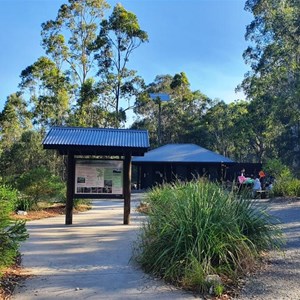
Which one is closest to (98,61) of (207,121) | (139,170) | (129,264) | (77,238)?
(139,170)

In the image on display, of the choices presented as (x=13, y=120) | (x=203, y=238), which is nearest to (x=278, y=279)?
(x=203, y=238)

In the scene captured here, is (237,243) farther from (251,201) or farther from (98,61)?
(98,61)

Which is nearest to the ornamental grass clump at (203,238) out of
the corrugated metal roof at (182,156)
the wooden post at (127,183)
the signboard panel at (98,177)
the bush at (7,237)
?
the bush at (7,237)

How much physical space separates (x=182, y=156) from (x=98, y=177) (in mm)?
22081

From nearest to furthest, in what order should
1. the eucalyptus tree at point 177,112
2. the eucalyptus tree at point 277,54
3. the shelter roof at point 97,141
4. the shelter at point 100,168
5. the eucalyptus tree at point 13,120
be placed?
→ the shelter roof at point 97,141 → the shelter at point 100,168 → the eucalyptus tree at point 277,54 → the eucalyptus tree at point 13,120 → the eucalyptus tree at point 177,112

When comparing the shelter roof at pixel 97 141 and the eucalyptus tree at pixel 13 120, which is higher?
the eucalyptus tree at pixel 13 120

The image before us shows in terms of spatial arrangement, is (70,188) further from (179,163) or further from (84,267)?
(179,163)

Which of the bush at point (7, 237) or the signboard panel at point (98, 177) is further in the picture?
the signboard panel at point (98, 177)

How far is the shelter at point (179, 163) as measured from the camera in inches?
1235

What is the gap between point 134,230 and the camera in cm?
965

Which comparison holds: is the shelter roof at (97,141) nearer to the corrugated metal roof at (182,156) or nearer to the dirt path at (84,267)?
the dirt path at (84,267)

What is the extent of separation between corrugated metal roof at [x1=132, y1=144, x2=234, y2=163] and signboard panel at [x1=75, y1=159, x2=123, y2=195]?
2076cm

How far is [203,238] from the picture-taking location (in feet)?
17.5

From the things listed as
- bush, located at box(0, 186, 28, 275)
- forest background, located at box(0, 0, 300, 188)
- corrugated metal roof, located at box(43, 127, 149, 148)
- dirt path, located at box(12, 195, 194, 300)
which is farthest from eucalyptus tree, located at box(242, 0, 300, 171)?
bush, located at box(0, 186, 28, 275)
